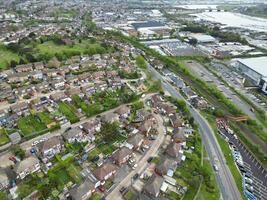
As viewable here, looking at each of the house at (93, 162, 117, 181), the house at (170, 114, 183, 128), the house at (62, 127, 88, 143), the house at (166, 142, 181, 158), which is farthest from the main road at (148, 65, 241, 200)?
the house at (62, 127, 88, 143)

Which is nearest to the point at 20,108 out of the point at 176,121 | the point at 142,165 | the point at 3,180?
the point at 3,180

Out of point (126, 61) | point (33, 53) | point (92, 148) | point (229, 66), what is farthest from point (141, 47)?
point (92, 148)

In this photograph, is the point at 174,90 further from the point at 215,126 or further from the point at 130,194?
the point at 130,194

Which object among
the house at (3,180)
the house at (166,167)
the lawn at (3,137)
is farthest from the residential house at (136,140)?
the lawn at (3,137)

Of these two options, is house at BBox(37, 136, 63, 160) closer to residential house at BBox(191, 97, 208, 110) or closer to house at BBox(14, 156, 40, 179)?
house at BBox(14, 156, 40, 179)

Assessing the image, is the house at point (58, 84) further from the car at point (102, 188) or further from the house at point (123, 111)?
the car at point (102, 188)
